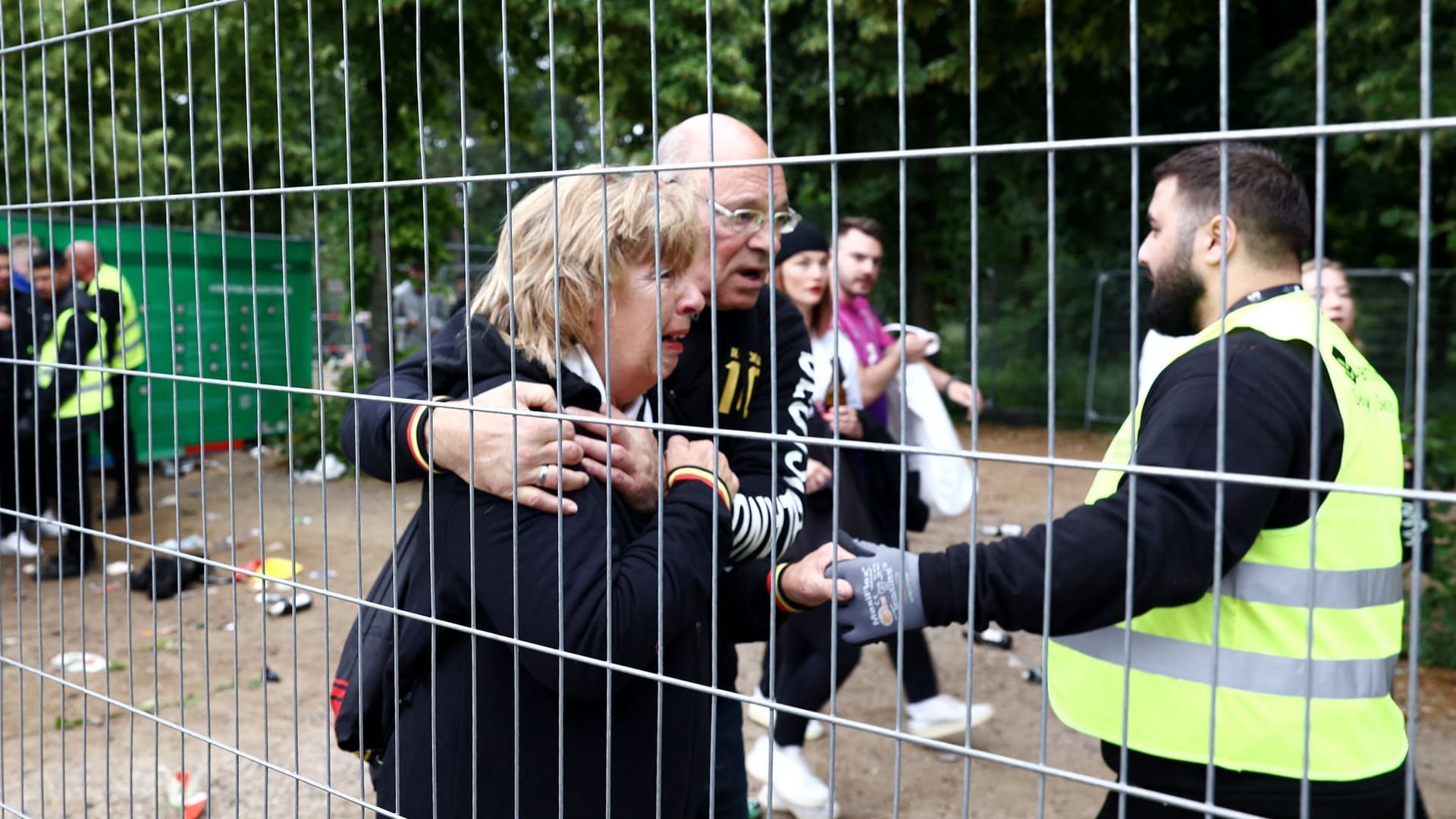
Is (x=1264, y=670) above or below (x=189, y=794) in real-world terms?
above

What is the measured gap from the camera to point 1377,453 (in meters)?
1.75

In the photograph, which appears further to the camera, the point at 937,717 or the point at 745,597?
the point at 937,717

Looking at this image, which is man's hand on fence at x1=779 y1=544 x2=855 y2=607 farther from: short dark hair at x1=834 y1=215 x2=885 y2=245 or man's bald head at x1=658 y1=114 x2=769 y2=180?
short dark hair at x1=834 y1=215 x2=885 y2=245

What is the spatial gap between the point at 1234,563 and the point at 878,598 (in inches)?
18.6

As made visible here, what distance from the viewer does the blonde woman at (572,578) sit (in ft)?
5.41

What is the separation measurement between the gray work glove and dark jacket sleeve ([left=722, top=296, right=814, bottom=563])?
5.2 inches

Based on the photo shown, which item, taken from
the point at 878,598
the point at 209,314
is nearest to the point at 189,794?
the point at 878,598

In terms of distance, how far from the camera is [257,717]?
4602 millimetres

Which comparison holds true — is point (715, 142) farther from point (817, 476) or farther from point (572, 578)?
point (817, 476)

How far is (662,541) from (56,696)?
13.7 feet

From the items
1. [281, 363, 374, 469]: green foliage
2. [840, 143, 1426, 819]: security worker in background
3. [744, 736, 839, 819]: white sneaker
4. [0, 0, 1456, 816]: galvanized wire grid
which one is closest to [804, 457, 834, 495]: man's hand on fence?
[0, 0, 1456, 816]: galvanized wire grid

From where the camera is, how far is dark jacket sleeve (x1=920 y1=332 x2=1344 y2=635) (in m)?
1.60

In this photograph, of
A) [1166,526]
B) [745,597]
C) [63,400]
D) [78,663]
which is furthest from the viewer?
[63,400]

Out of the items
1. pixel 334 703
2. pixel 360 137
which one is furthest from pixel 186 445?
pixel 334 703
